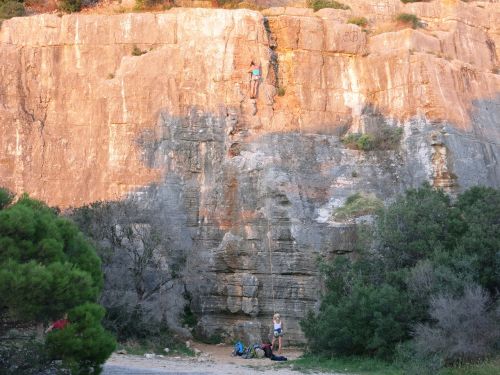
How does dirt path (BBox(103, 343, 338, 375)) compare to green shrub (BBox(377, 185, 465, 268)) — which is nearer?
dirt path (BBox(103, 343, 338, 375))

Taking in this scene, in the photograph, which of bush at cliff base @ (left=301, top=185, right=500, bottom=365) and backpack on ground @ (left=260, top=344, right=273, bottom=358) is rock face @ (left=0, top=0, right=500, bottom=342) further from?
bush at cliff base @ (left=301, top=185, right=500, bottom=365)

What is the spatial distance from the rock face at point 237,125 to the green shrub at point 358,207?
383 mm

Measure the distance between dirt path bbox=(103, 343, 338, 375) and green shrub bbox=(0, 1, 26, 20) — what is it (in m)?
15.8

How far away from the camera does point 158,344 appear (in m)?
19.0

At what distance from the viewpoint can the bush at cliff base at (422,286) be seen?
1436 cm

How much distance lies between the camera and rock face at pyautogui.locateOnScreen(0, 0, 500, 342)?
21469 mm

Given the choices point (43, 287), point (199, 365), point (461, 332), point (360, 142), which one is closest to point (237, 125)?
point (360, 142)

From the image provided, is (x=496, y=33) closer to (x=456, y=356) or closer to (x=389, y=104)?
(x=389, y=104)

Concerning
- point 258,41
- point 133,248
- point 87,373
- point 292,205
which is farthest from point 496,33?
point 87,373

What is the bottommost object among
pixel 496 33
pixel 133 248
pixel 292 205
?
pixel 133 248

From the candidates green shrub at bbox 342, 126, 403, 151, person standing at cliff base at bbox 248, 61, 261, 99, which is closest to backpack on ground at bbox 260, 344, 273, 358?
green shrub at bbox 342, 126, 403, 151

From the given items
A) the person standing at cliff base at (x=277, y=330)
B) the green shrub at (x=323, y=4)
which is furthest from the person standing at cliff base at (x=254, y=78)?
the person standing at cliff base at (x=277, y=330)

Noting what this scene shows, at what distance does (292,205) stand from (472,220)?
5.88 meters

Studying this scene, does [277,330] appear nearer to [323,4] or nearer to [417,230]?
[417,230]
